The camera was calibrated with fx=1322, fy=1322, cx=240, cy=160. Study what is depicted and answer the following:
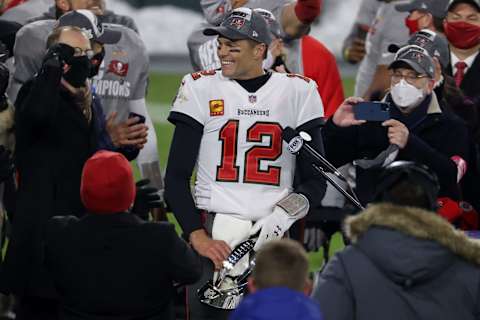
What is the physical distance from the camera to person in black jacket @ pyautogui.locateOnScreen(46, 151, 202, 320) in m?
5.05

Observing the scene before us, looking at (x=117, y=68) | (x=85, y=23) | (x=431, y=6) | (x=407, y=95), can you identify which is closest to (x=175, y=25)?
(x=431, y=6)

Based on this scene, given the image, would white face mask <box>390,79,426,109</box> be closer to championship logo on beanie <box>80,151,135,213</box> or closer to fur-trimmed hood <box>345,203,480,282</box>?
championship logo on beanie <box>80,151,135,213</box>

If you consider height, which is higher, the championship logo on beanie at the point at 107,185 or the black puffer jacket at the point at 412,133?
the championship logo on beanie at the point at 107,185

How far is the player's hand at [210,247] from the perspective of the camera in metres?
5.59

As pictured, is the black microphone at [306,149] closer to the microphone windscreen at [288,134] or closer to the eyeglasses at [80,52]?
the microphone windscreen at [288,134]

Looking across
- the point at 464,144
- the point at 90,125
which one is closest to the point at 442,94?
the point at 464,144

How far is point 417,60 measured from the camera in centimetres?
659

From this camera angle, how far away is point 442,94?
283 inches

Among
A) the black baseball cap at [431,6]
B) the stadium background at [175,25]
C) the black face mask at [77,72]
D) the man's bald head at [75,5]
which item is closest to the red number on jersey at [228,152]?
the black face mask at [77,72]

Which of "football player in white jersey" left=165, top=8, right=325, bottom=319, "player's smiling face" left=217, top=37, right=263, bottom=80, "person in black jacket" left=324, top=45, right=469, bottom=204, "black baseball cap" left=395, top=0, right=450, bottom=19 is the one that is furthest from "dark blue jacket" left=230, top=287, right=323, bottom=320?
"black baseball cap" left=395, top=0, right=450, bottom=19

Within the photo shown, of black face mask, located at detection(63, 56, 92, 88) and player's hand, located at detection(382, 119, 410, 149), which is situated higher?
black face mask, located at detection(63, 56, 92, 88)

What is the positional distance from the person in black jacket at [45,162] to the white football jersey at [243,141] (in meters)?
0.58

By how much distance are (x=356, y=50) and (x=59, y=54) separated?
501 centimetres

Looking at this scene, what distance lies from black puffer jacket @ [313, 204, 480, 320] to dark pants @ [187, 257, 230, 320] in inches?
50.5
